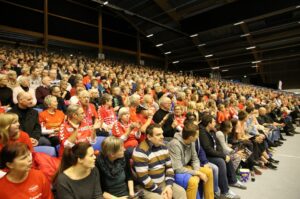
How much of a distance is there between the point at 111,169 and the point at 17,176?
0.72 m

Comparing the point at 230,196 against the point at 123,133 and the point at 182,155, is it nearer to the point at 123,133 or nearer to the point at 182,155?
the point at 182,155

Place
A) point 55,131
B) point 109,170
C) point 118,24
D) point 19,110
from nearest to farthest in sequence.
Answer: point 109,170 < point 19,110 < point 55,131 < point 118,24

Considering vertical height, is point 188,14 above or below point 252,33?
above

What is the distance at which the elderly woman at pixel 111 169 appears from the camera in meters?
1.97

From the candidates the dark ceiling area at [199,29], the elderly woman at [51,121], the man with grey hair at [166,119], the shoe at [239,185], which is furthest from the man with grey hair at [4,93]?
the dark ceiling area at [199,29]

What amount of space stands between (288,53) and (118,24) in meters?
11.4

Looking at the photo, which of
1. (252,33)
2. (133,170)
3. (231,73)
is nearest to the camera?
(133,170)

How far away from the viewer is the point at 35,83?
4691 millimetres

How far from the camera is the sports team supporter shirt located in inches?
91.0

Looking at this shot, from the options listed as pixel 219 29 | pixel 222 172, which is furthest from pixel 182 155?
pixel 219 29

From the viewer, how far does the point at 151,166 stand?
7.47 feet

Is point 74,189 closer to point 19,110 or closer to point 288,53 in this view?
point 19,110

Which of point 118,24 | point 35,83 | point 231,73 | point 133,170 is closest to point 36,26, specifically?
point 118,24

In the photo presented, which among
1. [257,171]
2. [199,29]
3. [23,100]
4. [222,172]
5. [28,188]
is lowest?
[257,171]
